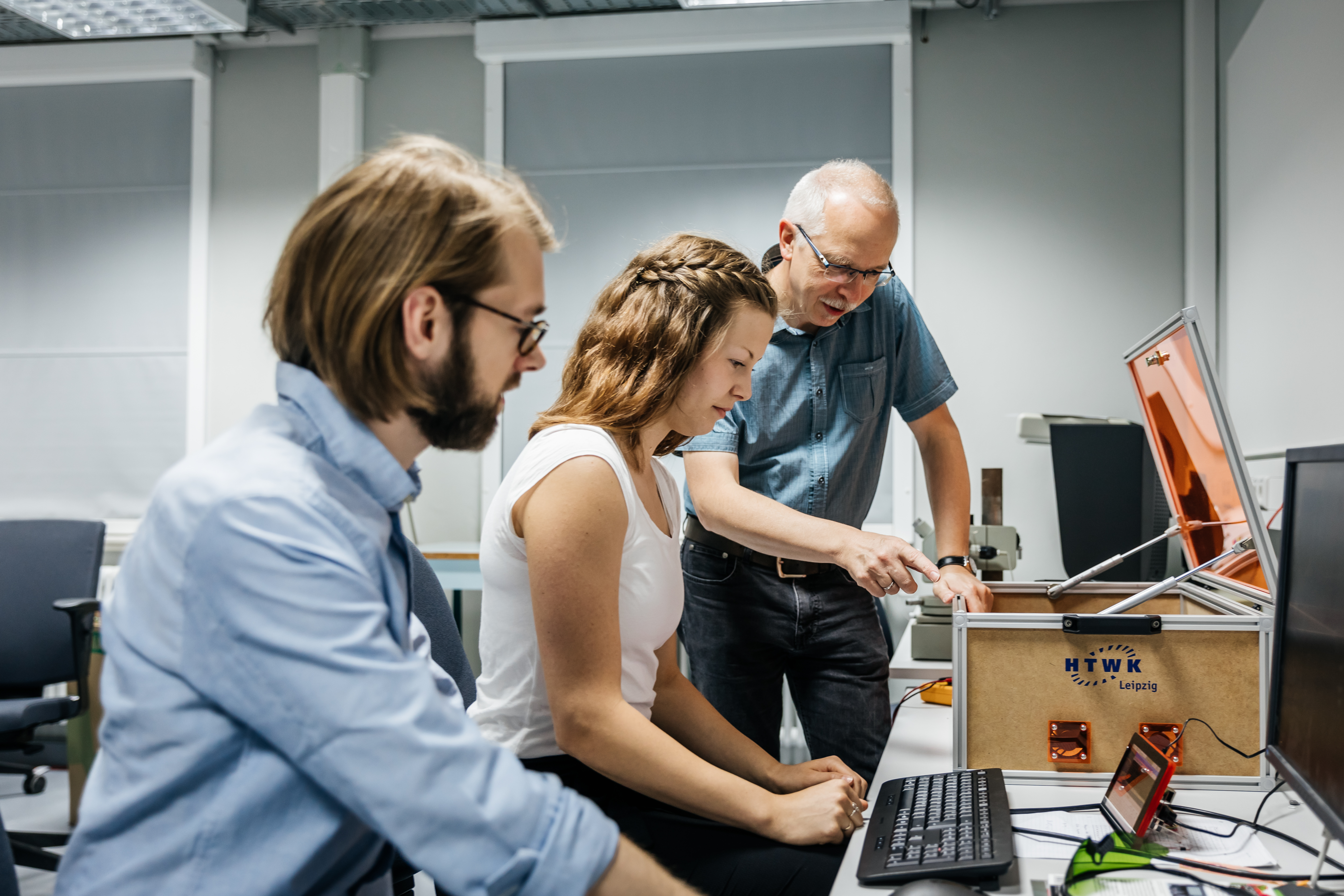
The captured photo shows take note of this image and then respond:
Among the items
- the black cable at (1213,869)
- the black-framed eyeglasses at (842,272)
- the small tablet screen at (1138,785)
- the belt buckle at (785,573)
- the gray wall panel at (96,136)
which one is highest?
the gray wall panel at (96,136)

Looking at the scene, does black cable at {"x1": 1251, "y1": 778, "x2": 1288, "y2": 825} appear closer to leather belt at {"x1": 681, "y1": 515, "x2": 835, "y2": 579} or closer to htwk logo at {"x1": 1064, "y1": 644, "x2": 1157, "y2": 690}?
htwk logo at {"x1": 1064, "y1": 644, "x2": 1157, "y2": 690}

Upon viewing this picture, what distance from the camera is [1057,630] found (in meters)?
1.16

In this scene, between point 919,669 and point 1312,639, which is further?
point 919,669

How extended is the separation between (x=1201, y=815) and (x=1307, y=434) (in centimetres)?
158

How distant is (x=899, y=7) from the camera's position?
3.50 metres

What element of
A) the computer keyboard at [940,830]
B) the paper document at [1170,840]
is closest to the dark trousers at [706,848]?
the computer keyboard at [940,830]

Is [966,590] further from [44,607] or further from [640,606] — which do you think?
[44,607]

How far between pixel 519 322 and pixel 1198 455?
101cm

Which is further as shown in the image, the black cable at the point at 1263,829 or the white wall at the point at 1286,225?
the white wall at the point at 1286,225

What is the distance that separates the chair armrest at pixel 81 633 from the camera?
274cm

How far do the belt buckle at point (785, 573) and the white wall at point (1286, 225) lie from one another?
123cm

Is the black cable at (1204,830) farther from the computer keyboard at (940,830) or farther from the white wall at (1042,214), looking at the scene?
the white wall at (1042,214)

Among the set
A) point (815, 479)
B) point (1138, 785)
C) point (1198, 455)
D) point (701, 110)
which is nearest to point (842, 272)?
point (815, 479)

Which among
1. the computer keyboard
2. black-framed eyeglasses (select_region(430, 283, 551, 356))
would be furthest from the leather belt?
black-framed eyeglasses (select_region(430, 283, 551, 356))
